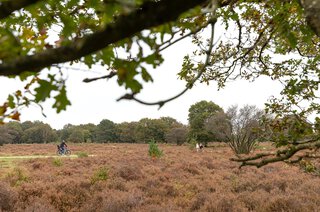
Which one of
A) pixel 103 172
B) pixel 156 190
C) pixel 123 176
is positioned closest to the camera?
pixel 156 190

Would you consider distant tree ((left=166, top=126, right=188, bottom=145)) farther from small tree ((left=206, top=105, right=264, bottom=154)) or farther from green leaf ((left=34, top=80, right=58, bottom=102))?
green leaf ((left=34, top=80, right=58, bottom=102))

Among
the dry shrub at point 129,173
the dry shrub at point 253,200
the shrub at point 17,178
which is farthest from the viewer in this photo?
the dry shrub at point 129,173

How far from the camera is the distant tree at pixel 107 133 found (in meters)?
80.3

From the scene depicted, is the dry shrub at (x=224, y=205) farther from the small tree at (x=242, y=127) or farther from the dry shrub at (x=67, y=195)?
the small tree at (x=242, y=127)

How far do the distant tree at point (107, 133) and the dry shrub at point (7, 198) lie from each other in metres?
70.9

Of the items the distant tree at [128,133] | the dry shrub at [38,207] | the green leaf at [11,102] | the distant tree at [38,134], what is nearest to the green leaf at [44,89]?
the green leaf at [11,102]

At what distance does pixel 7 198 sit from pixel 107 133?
72.8 m

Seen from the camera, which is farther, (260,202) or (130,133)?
(130,133)

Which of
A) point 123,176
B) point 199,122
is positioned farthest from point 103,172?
point 199,122

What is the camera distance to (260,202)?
8586 mm

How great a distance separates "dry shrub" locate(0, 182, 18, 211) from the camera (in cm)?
806

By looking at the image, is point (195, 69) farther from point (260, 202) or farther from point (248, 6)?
point (260, 202)

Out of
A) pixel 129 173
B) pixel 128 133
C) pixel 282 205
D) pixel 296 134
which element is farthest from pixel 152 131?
pixel 296 134

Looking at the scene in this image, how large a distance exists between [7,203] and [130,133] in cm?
6658
